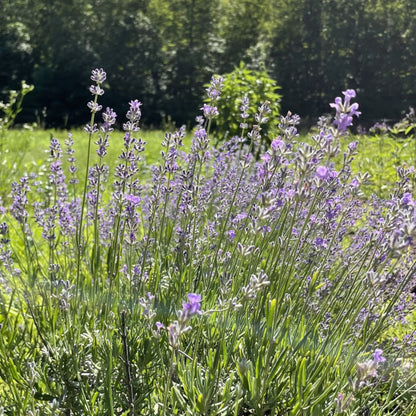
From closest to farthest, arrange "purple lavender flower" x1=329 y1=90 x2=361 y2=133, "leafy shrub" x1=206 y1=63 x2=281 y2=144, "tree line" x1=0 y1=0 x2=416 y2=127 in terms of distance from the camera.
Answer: "purple lavender flower" x1=329 y1=90 x2=361 y2=133 < "leafy shrub" x1=206 y1=63 x2=281 y2=144 < "tree line" x1=0 y1=0 x2=416 y2=127

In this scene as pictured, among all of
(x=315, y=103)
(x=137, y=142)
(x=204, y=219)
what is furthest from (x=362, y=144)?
(x=315, y=103)

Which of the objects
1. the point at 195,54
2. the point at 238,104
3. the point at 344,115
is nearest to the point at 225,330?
the point at 344,115

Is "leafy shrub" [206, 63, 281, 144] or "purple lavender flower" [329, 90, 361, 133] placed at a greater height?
"purple lavender flower" [329, 90, 361, 133]

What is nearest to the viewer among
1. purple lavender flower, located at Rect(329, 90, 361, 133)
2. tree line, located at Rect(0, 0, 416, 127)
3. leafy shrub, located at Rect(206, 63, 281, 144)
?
purple lavender flower, located at Rect(329, 90, 361, 133)

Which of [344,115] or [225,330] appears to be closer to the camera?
[344,115]

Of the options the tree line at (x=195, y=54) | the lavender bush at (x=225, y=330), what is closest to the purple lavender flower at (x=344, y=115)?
the lavender bush at (x=225, y=330)

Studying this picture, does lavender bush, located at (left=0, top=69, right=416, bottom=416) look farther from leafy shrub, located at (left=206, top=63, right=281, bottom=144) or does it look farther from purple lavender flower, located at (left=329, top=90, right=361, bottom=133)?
leafy shrub, located at (left=206, top=63, right=281, bottom=144)

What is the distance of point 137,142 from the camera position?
204 centimetres

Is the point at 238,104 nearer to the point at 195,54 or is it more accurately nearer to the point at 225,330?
the point at 225,330

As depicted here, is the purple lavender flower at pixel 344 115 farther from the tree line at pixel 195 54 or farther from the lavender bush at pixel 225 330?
the tree line at pixel 195 54

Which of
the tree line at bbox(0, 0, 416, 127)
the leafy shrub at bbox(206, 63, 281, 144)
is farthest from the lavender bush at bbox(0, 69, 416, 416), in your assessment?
the tree line at bbox(0, 0, 416, 127)

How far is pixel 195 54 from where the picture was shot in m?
15.9

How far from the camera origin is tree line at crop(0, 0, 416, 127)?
15.4 m

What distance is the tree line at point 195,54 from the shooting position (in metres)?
15.4
